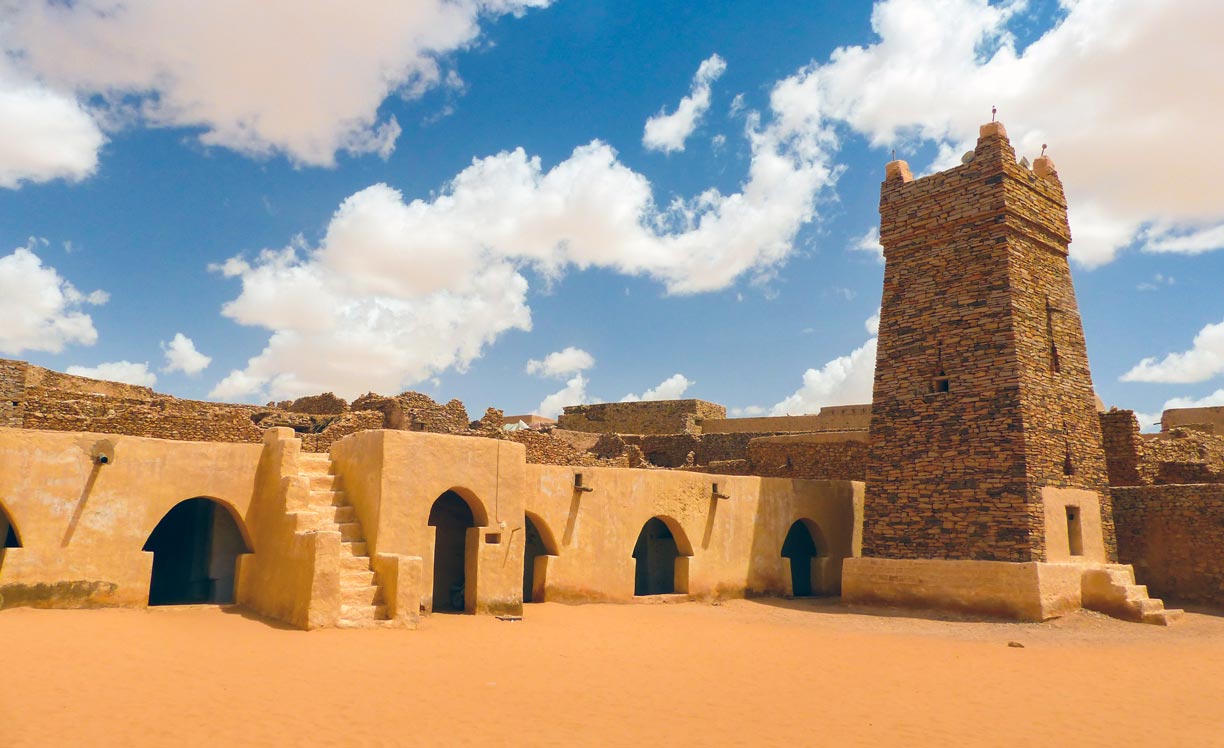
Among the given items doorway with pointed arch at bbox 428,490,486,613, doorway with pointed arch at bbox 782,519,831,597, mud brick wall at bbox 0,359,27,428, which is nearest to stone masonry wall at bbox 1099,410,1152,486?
doorway with pointed arch at bbox 782,519,831,597

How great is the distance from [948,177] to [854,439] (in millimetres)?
6790

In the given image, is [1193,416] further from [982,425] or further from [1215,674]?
[1215,674]

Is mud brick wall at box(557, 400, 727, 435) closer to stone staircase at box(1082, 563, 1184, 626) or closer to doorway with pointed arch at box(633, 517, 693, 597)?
doorway with pointed arch at box(633, 517, 693, 597)

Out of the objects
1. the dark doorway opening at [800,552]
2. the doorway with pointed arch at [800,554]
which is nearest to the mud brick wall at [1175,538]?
the doorway with pointed arch at [800,554]

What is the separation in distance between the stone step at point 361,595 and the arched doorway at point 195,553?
4.67 metres

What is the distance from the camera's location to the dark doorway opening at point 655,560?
65.1 feet

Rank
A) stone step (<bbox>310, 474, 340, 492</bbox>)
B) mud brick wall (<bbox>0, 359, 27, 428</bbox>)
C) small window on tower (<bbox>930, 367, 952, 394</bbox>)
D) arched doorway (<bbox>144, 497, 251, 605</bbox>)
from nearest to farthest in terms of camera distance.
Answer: stone step (<bbox>310, 474, 340, 492</bbox>)
arched doorway (<bbox>144, 497, 251, 605</bbox>)
small window on tower (<bbox>930, 367, 952, 394</bbox>)
mud brick wall (<bbox>0, 359, 27, 428</bbox>)

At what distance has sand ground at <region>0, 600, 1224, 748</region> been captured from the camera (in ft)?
21.6

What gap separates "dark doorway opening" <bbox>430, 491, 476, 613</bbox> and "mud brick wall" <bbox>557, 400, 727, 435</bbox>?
1897 centimetres

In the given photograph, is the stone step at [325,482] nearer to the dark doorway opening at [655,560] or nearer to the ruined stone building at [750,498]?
the ruined stone building at [750,498]

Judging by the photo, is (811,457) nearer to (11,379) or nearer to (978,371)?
(978,371)

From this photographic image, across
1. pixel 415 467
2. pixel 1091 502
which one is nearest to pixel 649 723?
pixel 415 467

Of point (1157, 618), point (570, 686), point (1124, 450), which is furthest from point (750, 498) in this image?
point (570, 686)

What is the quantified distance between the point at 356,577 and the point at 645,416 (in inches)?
940
